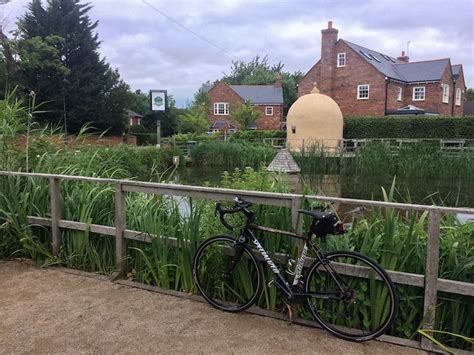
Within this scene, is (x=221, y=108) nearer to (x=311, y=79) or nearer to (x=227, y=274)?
(x=311, y=79)

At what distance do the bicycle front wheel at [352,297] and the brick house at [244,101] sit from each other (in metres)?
45.2

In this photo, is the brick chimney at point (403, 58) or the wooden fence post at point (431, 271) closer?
the wooden fence post at point (431, 271)

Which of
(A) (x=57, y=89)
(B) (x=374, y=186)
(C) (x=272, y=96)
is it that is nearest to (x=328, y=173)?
(B) (x=374, y=186)

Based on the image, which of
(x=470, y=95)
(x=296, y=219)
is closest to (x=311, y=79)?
(x=296, y=219)

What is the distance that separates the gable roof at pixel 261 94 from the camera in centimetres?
5003

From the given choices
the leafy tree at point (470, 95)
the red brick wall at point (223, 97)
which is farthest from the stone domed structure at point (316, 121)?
the leafy tree at point (470, 95)

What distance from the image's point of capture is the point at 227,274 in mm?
3455

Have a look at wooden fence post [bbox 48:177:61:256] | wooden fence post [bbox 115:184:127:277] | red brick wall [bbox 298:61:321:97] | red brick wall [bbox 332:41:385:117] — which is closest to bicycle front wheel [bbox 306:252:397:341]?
wooden fence post [bbox 115:184:127:277]

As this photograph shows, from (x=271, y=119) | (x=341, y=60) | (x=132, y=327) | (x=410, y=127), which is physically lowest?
(x=132, y=327)

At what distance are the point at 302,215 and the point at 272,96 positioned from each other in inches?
1909

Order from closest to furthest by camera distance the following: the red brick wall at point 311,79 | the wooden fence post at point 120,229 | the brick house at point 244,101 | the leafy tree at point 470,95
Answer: the wooden fence post at point 120,229 → the red brick wall at point 311,79 → the brick house at point 244,101 → the leafy tree at point 470,95

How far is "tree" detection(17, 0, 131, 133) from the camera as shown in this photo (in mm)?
28875

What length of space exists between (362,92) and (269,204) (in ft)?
116

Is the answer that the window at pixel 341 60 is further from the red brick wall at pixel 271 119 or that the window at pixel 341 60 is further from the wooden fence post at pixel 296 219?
the wooden fence post at pixel 296 219
